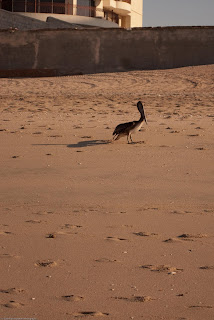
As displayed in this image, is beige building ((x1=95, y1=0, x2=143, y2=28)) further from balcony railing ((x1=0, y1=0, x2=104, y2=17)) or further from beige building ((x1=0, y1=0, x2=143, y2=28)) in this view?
balcony railing ((x1=0, y1=0, x2=104, y2=17))

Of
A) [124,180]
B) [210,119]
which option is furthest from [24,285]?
[210,119]

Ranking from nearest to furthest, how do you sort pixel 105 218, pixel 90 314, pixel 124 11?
pixel 90 314
pixel 105 218
pixel 124 11

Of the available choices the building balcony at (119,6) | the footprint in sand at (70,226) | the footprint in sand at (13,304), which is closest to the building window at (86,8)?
the building balcony at (119,6)

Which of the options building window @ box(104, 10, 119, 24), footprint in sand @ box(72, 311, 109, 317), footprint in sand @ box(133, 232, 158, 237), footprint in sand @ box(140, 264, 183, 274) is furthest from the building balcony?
footprint in sand @ box(72, 311, 109, 317)

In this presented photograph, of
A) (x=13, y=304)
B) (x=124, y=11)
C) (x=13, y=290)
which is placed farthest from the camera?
(x=124, y=11)

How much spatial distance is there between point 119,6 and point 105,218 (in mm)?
42083

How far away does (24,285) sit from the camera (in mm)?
4258

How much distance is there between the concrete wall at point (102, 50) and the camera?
24.0 m

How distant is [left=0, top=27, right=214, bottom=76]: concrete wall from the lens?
943 inches

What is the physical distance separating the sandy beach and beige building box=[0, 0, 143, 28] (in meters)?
→ 27.7

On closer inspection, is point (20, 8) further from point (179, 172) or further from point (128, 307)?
point (128, 307)

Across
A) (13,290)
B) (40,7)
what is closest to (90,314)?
(13,290)

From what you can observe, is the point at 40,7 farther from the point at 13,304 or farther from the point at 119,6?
the point at 13,304

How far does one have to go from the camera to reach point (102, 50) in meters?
24.4
